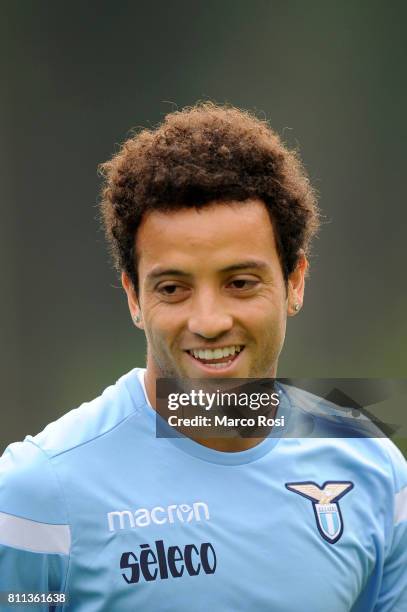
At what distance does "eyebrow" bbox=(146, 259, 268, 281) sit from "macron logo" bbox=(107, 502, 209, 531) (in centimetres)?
51

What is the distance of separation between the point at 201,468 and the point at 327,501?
32 centimetres

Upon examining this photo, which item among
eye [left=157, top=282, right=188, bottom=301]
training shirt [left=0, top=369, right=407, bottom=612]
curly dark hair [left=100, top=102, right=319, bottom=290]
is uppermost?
curly dark hair [left=100, top=102, right=319, bottom=290]

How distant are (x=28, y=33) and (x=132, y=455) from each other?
6.29 m

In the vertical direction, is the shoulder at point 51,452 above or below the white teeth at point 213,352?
below

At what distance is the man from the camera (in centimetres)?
224

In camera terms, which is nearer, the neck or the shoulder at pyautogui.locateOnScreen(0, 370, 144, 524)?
the shoulder at pyautogui.locateOnScreen(0, 370, 144, 524)

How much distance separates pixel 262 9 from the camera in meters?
8.86

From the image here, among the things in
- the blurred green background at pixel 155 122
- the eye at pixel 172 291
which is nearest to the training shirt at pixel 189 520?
the eye at pixel 172 291

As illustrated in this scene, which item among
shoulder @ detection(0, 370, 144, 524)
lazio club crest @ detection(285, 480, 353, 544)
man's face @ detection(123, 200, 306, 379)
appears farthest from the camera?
lazio club crest @ detection(285, 480, 353, 544)

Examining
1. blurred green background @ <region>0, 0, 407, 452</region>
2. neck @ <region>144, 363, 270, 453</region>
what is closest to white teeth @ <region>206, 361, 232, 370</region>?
neck @ <region>144, 363, 270, 453</region>

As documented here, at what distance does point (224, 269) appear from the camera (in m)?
2.35

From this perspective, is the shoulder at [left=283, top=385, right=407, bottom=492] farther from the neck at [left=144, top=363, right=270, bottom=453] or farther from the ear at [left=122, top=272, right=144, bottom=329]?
the ear at [left=122, top=272, right=144, bottom=329]

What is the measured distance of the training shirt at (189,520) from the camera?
224 cm

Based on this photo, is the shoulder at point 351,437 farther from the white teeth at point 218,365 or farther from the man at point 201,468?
the white teeth at point 218,365
